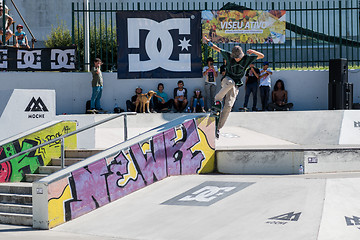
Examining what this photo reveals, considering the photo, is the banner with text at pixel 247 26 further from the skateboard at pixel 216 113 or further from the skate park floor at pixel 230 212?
the skate park floor at pixel 230 212

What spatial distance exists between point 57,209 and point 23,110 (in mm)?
3721

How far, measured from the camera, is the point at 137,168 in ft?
32.6

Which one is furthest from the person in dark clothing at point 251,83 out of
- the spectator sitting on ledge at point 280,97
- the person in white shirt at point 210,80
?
the person in white shirt at point 210,80

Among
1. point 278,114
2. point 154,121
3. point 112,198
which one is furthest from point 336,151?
point 154,121

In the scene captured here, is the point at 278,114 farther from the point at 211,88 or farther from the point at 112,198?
the point at 112,198

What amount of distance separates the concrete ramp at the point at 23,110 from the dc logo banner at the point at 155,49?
21.7ft

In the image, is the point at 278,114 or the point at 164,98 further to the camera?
the point at 164,98

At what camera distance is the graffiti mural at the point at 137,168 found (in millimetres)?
8844

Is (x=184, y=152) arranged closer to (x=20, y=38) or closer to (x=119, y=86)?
(x=119, y=86)

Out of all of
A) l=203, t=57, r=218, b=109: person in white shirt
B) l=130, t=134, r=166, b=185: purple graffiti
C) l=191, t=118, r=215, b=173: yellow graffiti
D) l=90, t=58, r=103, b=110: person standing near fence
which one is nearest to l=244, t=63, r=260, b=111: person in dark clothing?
l=203, t=57, r=218, b=109: person in white shirt

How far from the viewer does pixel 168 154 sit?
10562 mm

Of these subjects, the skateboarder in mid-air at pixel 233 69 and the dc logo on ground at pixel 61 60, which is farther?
the dc logo on ground at pixel 61 60

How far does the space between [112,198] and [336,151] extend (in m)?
4.29

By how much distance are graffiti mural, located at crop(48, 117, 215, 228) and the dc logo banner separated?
7.10 metres
